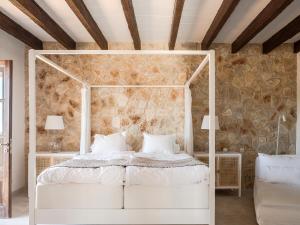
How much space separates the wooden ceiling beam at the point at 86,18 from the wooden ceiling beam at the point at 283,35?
2830mm

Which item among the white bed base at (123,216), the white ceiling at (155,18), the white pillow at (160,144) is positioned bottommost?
the white bed base at (123,216)

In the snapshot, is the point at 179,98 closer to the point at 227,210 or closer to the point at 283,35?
the point at 283,35

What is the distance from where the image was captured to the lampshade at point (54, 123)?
5641mm

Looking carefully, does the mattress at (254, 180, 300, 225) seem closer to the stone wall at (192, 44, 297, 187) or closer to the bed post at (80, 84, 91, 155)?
the stone wall at (192, 44, 297, 187)

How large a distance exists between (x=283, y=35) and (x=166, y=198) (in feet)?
10.8

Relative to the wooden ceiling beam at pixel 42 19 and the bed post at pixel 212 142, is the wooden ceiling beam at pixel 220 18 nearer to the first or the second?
the bed post at pixel 212 142

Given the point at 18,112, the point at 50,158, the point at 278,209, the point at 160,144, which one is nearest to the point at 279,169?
the point at 278,209

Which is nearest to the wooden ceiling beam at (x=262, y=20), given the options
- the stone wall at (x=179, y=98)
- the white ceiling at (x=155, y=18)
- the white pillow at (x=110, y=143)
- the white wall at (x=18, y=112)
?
the white ceiling at (x=155, y=18)

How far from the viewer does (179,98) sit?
6078 mm

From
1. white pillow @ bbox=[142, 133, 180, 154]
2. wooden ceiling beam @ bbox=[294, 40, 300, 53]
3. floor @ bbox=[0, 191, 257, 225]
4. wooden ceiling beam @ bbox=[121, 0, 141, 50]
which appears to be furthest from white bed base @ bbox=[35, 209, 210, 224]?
wooden ceiling beam @ bbox=[294, 40, 300, 53]

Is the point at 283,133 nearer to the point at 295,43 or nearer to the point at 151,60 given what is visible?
the point at 295,43

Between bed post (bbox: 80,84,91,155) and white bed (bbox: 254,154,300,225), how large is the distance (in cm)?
283

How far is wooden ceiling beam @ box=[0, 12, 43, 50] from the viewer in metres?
4.52

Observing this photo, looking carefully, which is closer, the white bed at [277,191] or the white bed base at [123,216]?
the white bed base at [123,216]
